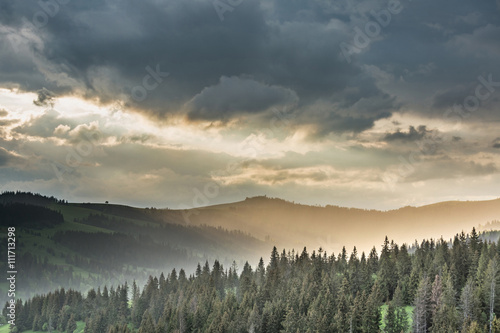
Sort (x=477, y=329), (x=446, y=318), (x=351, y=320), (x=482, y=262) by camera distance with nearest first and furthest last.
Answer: (x=477, y=329) → (x=446, y=318) → (x=351, y=320) → (x=482, y=262)

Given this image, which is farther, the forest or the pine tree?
the forest

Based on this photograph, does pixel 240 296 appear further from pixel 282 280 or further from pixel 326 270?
pixel 326 270

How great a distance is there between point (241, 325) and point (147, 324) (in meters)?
36.4

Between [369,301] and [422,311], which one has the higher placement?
[369,301]

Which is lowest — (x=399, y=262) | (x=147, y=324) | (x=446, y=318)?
(x=147, y=324)

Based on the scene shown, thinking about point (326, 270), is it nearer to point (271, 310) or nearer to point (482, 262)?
point (271, 310)

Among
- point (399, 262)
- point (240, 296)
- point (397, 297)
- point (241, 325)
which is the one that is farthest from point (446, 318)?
point (240, 296)

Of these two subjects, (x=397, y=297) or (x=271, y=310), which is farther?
(x=271, y=310)

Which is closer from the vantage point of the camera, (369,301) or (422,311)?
(422,311)

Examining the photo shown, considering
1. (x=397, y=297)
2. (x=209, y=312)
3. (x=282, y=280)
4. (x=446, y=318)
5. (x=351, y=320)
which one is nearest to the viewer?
(x=446, y=318)

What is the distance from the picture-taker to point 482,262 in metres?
152

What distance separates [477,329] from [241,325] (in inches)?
2893

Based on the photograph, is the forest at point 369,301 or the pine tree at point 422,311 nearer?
the pine tree at point 422,311

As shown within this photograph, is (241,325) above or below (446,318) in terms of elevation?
below
